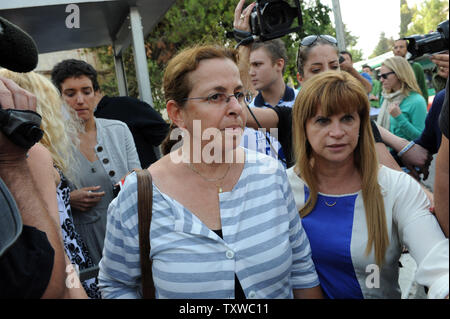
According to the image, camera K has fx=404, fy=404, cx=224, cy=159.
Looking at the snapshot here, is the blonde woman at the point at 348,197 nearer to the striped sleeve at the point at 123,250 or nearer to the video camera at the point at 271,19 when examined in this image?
the video camera at the point at 271,19

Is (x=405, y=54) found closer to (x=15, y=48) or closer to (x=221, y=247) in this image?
(x=221, y=247)

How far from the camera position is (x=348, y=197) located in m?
1.64

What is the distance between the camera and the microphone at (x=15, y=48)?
1.01 m

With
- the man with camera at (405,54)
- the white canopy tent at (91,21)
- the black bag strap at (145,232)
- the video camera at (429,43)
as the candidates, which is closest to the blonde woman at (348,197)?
the video camera at (429,43)

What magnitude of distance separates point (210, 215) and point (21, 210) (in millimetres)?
672

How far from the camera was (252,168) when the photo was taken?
1.67m

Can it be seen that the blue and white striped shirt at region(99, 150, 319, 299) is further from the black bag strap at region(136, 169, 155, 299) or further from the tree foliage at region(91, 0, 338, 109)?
the tree foliage at region(91, 0, 338, 109)

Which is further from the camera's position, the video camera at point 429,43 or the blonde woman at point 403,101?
the blonde woman at point 403,101

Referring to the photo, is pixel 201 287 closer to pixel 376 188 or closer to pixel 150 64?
pixel 376 188

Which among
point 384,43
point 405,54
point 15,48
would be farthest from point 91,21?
point 405,54

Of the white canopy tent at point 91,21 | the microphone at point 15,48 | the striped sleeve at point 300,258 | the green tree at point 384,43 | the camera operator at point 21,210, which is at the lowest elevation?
the striped sleeve at point 300,258

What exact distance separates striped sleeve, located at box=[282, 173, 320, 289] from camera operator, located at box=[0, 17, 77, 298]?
33.9 inches

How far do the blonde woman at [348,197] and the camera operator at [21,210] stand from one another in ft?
3.31

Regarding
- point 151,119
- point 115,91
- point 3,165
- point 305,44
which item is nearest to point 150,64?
point 115,91
